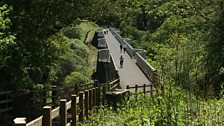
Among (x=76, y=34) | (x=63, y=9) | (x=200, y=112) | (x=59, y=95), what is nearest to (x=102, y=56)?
(x=76, y=34)

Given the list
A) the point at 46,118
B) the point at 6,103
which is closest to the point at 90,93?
the point at 6,103

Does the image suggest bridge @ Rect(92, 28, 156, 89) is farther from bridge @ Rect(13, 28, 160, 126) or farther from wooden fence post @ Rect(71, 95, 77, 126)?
wooden fence post @ Rect(71, 95, 77, 126)

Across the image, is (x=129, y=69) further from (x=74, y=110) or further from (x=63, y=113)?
(x=63, y=113)

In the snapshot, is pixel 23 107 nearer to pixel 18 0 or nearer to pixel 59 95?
pixel 59 95

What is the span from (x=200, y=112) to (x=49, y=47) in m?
14.2

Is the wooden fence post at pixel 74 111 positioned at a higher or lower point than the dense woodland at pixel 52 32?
lower

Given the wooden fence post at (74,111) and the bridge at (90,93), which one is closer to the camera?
the bridge at (90,93)

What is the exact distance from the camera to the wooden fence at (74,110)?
6668 millimetres

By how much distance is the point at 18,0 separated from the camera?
20.5 metres

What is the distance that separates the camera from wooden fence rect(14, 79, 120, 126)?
263 inches

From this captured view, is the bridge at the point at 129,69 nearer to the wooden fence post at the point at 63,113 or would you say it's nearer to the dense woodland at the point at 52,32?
the dense woodland at the point at 52,32

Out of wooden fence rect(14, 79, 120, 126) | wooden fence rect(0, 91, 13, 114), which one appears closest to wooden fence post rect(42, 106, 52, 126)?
wooden fence rect(14, 79, 120, 126)

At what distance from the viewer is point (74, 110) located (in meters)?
10.2

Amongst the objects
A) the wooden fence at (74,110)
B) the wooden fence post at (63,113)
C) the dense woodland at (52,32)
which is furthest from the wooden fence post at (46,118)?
the dense woodland at (52,32)
